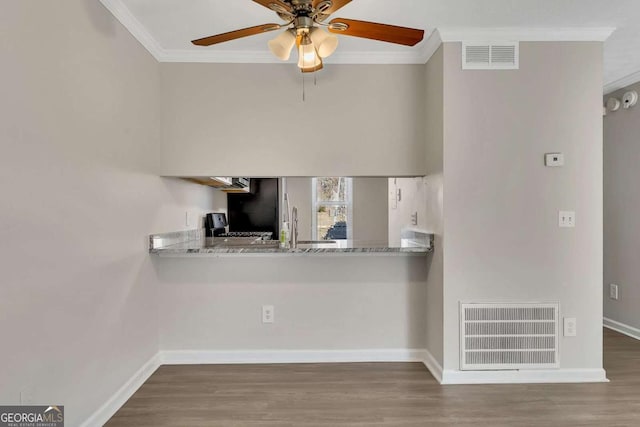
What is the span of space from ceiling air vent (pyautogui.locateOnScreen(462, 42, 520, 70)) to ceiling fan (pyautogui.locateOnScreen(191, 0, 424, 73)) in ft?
3.29

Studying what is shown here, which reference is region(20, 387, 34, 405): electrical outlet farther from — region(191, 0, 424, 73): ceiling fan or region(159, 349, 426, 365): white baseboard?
region(191, 0, 424, 73): ceiling fan

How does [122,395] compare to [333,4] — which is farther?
[122,395]

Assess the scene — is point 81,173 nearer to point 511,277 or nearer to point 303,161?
point 303,161

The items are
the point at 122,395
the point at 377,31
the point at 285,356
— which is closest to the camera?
the point at 377,31

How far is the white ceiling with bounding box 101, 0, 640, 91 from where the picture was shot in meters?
2.30

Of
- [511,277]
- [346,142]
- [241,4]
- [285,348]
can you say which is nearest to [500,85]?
[346,142]

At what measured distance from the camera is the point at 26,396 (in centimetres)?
156

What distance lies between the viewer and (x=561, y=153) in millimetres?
2666

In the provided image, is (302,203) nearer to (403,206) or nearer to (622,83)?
(403,206)

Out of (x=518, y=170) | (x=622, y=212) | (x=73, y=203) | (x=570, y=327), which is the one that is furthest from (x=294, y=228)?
(x=622, y=212)

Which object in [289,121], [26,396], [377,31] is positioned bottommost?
[26,396]

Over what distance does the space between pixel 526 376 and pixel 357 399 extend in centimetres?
126

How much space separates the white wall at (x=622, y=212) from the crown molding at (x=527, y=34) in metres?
1.50

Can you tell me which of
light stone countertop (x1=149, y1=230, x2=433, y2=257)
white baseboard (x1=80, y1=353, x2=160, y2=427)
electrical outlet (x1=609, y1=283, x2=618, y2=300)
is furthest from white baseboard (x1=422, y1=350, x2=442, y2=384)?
electrical outlet (x1=609, y1=283, x2=618, y2=300)
